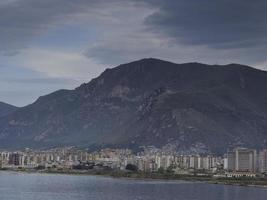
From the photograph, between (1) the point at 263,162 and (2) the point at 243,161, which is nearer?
(1) the point at 263,162

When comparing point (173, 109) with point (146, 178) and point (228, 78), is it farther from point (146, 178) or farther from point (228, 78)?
point (146, 178)

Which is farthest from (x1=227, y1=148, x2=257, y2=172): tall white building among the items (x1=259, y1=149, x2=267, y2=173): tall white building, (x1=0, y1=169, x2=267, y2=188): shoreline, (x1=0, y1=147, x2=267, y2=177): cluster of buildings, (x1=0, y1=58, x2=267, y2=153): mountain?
(x1=0, y1=58, x2=267, y2=153): mountain

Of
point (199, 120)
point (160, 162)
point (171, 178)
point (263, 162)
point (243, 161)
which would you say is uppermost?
point (199, 120)

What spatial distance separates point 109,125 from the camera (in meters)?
200

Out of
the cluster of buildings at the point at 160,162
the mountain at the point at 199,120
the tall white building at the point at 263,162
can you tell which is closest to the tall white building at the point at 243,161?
Result: the cluster of buildings at the point at 160,162

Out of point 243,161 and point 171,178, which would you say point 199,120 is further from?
point 171,178

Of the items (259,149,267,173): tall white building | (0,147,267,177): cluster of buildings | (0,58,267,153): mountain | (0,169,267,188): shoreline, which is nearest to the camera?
(0,169,267,188): shoreline

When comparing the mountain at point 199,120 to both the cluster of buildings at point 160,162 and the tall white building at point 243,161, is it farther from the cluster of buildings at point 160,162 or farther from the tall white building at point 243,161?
the tall white building at point 243,161

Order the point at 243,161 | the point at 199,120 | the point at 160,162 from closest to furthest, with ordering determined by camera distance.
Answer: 1. the point at 243,161
2. the point at 160,162
3. the point at 199,120

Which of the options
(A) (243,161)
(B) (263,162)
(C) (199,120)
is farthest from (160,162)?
(C) (199,120)

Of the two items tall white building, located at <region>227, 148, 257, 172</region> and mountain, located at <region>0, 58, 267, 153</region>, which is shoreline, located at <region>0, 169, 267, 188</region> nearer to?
tall white building, located at <region>227, 148, 257, 172</region>

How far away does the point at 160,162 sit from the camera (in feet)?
355

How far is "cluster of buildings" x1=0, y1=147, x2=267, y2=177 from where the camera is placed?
331 feet

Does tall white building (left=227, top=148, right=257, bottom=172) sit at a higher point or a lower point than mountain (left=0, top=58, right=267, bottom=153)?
lower
